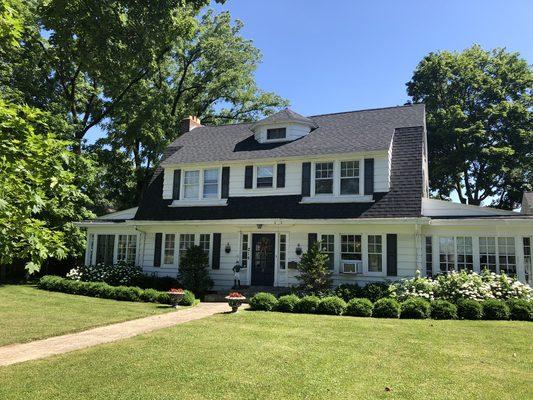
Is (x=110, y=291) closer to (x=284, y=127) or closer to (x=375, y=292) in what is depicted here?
(x=375, y=292)

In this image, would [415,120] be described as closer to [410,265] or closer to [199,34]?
[410,265]

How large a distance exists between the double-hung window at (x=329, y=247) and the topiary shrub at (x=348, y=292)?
1.72 m

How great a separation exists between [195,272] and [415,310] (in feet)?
28.9

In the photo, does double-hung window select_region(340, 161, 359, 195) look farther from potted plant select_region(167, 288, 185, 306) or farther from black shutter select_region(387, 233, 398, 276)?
potted plant select_region(167, 288, 185, 306)

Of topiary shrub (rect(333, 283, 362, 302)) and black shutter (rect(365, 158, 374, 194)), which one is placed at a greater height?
black shutter (rect(365, 158, 374, 194))

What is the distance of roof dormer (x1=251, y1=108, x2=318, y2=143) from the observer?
1980cm

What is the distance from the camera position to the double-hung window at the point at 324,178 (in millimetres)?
17562

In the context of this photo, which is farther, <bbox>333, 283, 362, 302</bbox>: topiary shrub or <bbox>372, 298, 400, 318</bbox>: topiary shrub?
<bbox>333, 283, 362, 302</bbox>: topiary shrub

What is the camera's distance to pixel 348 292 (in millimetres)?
14539

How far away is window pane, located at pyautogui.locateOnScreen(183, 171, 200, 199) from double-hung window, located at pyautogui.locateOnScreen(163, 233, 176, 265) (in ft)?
6.36

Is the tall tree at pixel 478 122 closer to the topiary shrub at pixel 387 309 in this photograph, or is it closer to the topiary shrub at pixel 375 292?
the topiary shrub at pixel 375 292

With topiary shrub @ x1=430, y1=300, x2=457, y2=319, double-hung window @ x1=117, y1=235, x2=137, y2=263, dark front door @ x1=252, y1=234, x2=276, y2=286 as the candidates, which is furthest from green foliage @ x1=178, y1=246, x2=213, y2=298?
topiary shrub @ x1=430, y1=300, x2=457, y2=319

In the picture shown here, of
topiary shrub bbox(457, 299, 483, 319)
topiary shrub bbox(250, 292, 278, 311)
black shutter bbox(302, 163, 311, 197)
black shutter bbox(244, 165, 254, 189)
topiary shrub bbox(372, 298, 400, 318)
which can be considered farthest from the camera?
black shutter bbox(244, 165, 254, 189)

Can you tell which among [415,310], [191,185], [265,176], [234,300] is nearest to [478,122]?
[265,176]
